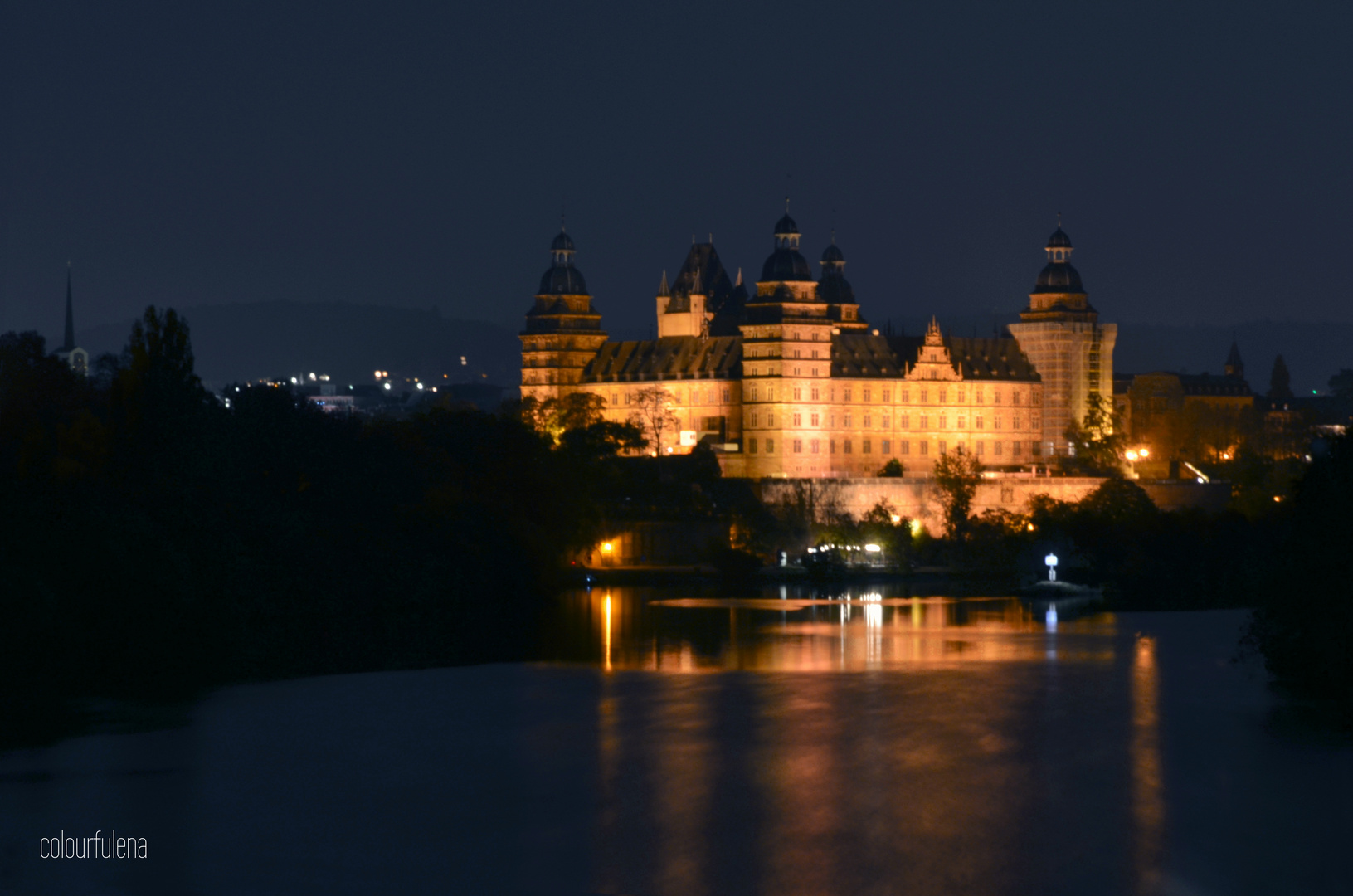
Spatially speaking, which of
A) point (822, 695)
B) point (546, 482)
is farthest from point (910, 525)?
point (822, 695)

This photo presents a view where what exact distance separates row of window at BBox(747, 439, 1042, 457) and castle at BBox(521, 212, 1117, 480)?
92 millimetres

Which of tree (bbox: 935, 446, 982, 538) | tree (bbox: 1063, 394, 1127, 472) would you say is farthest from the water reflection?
tree (bbox: 1063, 394, 1127, 472)

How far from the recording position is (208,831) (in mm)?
33938

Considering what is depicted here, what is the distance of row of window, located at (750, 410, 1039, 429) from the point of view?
115312 millimetres

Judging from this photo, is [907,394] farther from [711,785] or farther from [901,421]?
[711,785]

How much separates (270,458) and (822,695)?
1072 inches

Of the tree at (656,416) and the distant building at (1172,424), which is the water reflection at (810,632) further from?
the distant building at (1172,424)

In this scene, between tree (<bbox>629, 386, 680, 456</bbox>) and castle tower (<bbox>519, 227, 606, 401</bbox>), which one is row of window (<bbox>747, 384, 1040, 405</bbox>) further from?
castle tower (<bbox>519, 227, 606, 401</bbox>)

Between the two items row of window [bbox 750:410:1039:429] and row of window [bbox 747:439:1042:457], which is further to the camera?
row of window [bbox 750:410:1039:429]

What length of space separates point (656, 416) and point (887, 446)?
13.5 metres

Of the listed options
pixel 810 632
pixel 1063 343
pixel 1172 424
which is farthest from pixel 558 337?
pixel 810 632

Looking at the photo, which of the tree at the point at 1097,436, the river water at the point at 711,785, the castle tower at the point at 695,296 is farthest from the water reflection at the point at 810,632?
the castle tower at the point at 695,296

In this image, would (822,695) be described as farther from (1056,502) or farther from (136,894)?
(1056,502)

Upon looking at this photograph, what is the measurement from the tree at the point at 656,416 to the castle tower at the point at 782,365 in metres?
6.05
